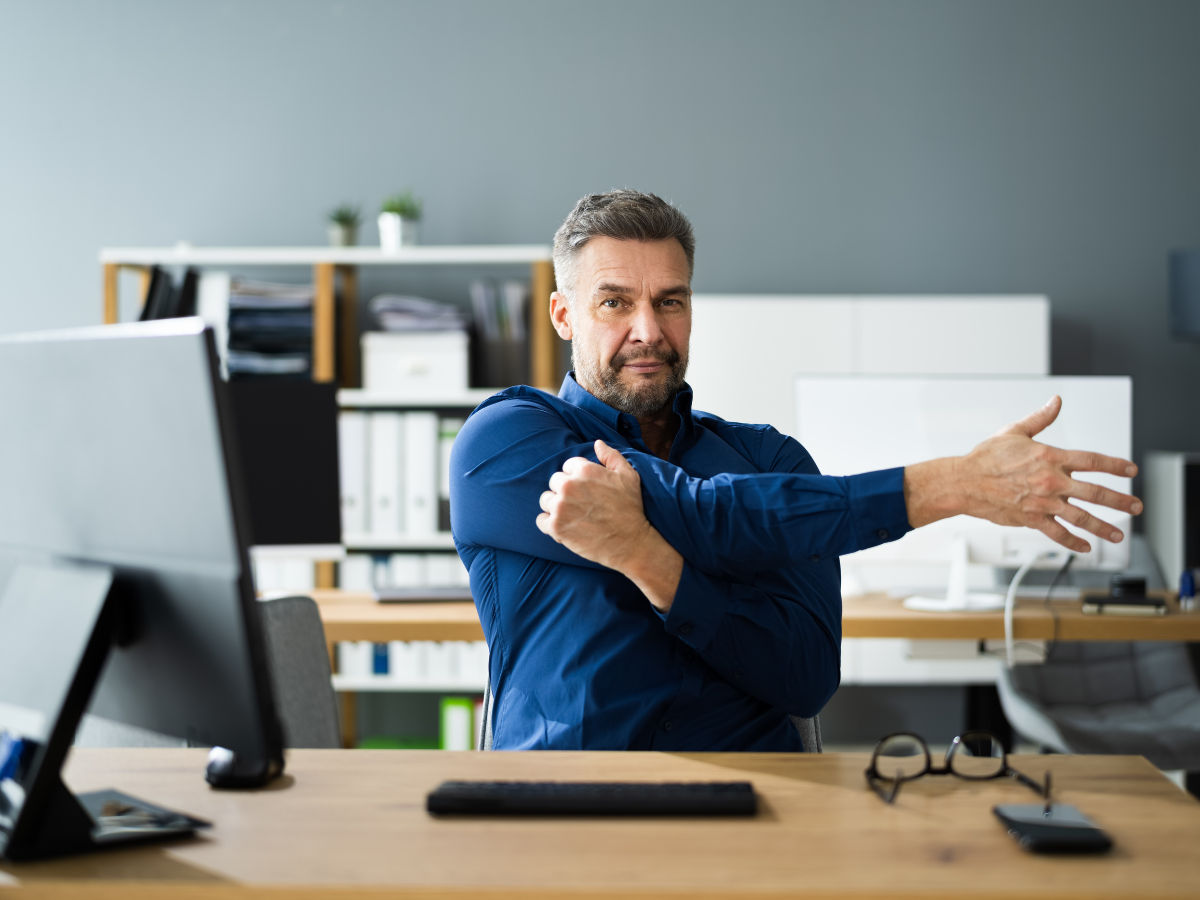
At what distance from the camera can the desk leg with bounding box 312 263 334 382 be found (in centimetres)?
343

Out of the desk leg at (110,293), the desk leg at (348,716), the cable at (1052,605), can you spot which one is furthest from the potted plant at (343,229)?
the cable at (1052,605)

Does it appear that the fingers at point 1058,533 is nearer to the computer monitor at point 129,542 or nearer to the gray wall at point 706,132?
the computer monitor at point 129,542

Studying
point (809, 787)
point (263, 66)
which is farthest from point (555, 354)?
point (809, 787)

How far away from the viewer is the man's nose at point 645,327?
5.05 ft

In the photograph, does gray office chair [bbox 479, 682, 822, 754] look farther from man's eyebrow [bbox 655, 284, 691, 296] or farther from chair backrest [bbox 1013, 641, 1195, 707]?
chair backrest [bbox 1013, 641, 1195, 707]

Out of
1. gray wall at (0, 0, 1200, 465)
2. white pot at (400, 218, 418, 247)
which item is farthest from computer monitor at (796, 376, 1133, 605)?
white pot at (400, 218, 418, 247)

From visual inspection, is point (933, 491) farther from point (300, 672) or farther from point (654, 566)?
point (300, 672)

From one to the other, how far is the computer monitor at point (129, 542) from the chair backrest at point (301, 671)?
824 millimetres

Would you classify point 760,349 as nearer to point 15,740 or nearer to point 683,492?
point 683,492

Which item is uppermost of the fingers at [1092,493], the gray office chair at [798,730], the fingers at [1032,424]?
the fingers at [1032,424]

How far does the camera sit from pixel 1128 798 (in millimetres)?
962

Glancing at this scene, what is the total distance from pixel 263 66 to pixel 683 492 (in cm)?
328

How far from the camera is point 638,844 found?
0.84m

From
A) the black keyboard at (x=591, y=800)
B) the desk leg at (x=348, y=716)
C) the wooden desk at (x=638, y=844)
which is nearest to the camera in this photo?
the wooden desk at (x=638, y=844)
